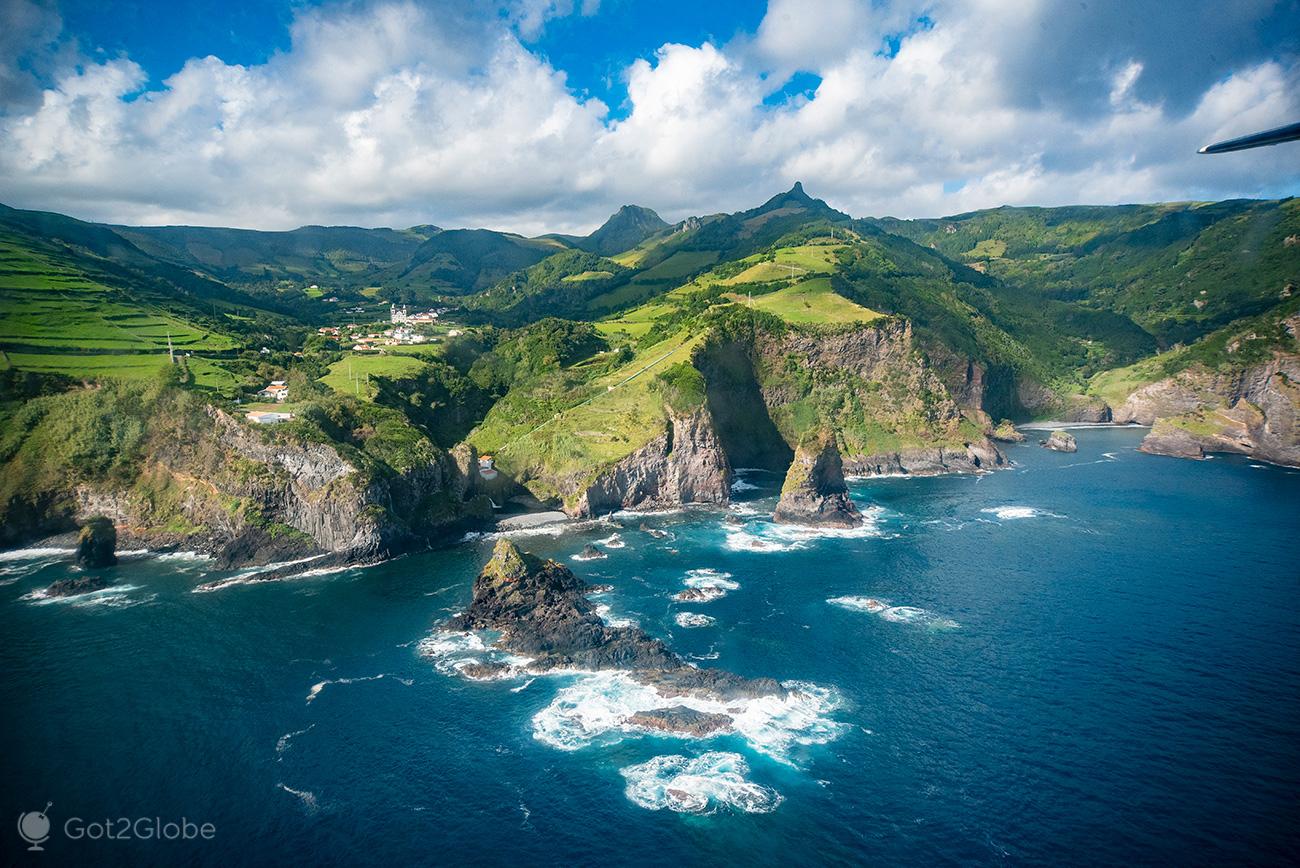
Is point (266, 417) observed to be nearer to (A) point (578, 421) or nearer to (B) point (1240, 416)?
(A) point (578, 421)

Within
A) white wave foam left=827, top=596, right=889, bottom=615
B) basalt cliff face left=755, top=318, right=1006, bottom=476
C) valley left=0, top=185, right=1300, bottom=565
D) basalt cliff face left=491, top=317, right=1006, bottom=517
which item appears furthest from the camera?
basalt cliff face left=755, top=318, right=1006, bottom=476

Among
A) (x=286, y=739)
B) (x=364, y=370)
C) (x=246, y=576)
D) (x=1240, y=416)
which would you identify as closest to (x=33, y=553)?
(x=246, y=576)

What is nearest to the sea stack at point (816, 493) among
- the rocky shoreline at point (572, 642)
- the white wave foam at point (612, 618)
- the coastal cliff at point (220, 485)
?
the rocky shoreline at point (572, 642)

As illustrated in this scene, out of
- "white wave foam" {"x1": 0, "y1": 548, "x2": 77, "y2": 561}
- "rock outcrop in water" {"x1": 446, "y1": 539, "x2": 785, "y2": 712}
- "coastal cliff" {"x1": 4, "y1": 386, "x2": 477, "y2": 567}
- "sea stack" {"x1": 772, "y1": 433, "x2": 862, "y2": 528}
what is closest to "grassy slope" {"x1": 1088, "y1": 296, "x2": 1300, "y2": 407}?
"sea stack" {"x1": 772, "y1": 433, "x2": 862, "y2": 528}

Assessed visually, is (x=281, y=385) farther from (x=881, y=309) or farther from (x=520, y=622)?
(x=881, y=309)

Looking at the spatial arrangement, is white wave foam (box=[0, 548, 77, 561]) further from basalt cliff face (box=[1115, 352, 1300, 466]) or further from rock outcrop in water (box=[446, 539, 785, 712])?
basalt cliff face (box=[1115, 352, 1300, 466])

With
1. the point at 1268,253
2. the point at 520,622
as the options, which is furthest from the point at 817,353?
the point at 1268,253
